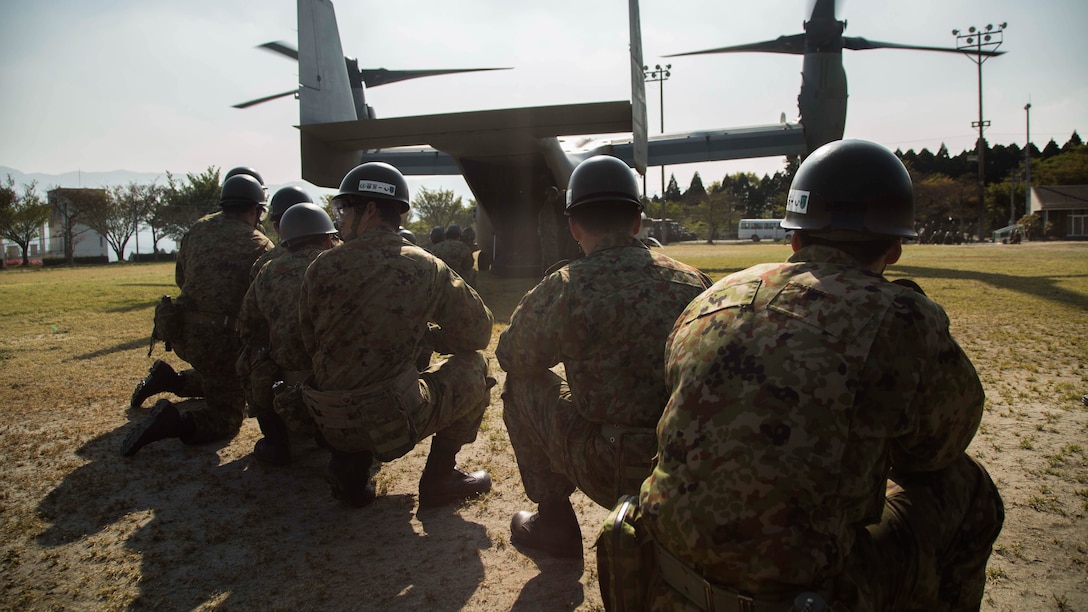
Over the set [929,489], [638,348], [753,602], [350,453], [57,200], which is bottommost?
[350,453]

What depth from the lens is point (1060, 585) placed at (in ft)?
8.37

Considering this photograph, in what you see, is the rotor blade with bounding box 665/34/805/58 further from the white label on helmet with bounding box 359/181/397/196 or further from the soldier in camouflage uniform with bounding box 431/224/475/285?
the white label on helmet with bounding box 359/181/397/196

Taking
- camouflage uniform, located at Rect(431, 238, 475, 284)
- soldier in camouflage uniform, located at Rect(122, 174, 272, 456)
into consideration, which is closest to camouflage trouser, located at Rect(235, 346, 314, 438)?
soldier in camouflage uniform, located at Rect(122, 174, 272, 456)

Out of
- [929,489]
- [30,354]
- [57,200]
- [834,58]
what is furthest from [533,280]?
[57,200]

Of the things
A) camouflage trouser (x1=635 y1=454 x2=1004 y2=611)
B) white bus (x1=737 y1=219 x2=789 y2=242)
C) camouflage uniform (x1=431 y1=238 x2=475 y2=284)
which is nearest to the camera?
camouflage trouser (x1=635 y1=454 x2=1004 y2=611)

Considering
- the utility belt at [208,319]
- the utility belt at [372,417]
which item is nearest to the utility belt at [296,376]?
the utility belt at [372,417]

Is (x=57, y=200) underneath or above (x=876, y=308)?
above

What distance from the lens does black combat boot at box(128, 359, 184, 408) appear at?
17.4 ft

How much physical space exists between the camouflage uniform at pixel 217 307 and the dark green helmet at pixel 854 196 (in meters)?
4.46

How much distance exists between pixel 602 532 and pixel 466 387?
2029 mm

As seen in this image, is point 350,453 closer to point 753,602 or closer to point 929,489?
point 753,602

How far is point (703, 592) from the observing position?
1.56 meters

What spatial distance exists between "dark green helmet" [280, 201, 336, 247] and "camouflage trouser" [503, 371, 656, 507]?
2.10m

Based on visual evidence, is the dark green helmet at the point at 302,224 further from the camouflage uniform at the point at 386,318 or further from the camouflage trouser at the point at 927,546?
the camouflage trouser at the point at 927,546
